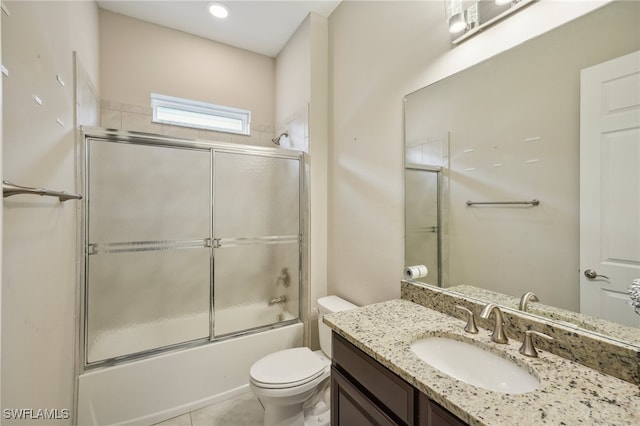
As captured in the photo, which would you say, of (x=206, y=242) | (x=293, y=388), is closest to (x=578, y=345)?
(x=293, y=388)

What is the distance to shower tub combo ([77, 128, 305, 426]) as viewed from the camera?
164 cm

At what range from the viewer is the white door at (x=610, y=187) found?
2.59 ft

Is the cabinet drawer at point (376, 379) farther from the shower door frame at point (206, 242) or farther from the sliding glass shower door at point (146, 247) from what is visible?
the sliding glass shower door at point (146, 247)

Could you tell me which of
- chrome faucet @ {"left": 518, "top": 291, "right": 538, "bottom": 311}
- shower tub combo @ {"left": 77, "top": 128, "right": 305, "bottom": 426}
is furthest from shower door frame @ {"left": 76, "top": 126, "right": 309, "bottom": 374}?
chrome faucet @ {"left": 518, "top": 291, "right": 538, "bottom": 311}

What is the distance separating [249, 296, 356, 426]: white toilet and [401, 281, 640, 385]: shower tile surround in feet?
3.00

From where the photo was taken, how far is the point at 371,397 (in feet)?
3.15

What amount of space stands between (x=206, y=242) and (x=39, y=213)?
100 centimetres

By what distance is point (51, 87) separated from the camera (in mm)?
1112

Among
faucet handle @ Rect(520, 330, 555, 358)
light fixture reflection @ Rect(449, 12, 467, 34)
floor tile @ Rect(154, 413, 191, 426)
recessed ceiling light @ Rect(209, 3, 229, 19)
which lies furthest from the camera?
recessed ceiling light @ Rect(209, 3, 229, 19)

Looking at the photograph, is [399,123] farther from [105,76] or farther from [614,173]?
[105,76]

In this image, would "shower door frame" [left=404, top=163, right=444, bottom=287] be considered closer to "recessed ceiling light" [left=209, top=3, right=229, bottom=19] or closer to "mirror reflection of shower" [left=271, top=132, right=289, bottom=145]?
"mirror reflection of shower" [left=271, top=132, right=289, bottom=145]

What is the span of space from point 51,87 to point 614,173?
82.0 inches

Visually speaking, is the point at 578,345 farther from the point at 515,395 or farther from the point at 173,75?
the point at 173,75

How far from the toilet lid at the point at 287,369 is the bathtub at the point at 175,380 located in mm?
443
